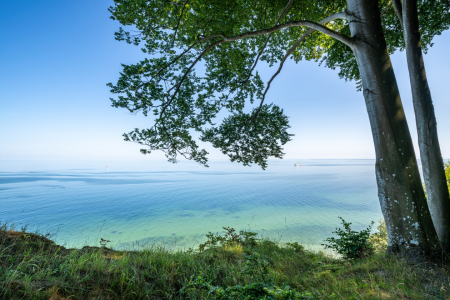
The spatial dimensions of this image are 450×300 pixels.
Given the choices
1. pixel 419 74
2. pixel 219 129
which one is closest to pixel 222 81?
pixel 219 129

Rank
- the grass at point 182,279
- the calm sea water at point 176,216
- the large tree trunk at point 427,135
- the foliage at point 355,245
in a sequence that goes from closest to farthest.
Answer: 1. the grass at point 182,279
2. the large tree trunk at point 427,135
3. the foliage at point 355,245
4. the calm sea water at point 176,216

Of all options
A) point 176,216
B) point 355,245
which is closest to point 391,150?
point 355,245

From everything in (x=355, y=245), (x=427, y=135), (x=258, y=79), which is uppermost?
(x=258, y=79)

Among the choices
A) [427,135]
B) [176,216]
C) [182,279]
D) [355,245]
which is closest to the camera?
[182,279]

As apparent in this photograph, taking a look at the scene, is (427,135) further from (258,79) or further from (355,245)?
(258,79)

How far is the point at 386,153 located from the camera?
3.44 meters

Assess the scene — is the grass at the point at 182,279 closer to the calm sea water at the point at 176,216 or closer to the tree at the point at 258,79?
the tree at the point at 258,79

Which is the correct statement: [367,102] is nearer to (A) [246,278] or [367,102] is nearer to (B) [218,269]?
(A) [246,278]

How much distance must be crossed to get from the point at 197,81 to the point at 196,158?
286cm

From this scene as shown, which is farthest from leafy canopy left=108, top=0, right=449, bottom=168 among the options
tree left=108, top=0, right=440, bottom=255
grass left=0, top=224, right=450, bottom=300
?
grass left=0, top=224, right=450, bottom=300

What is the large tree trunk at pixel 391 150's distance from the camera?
126 inches

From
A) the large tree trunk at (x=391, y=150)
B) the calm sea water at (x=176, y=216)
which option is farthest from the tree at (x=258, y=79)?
the calm sea water at (x=176, y=216)

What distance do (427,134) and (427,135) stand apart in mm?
22

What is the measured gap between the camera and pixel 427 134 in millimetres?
3871
